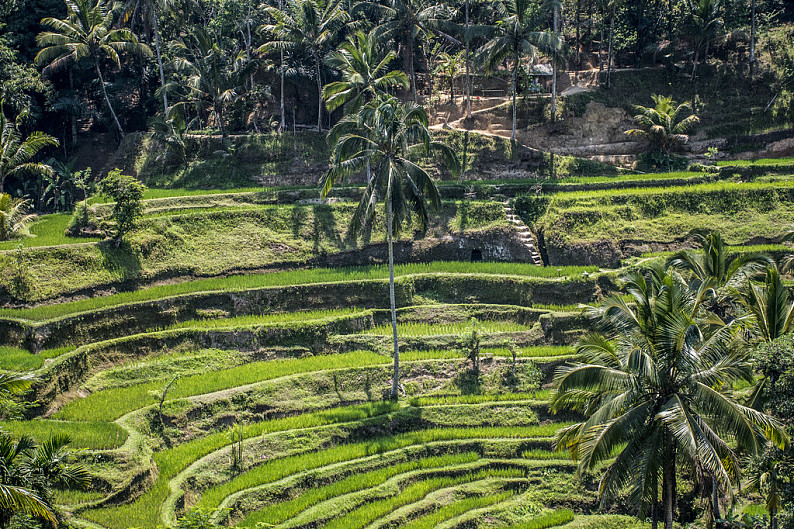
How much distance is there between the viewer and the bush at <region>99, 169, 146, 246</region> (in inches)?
1064

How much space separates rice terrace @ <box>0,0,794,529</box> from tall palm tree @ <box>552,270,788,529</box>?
6cm

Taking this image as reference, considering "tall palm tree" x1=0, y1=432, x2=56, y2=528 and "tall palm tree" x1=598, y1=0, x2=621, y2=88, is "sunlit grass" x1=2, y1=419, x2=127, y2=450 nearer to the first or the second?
"tall palm tree" x1=0, y1=432, x2=56, y2=528

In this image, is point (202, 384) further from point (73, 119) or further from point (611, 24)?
→ point (611, 24)

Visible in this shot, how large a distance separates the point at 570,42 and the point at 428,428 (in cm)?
2968

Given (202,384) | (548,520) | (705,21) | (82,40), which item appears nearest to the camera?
(548,520)

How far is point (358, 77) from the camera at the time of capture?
29.2m

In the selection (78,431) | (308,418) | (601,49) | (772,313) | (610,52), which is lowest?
(308,418)

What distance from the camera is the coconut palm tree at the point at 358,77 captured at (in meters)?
28.3

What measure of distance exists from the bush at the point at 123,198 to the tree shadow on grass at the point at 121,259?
0.98 feet

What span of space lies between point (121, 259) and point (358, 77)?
11.0 meters

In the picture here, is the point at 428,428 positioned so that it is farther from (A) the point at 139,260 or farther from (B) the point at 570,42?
(B) the point at 570,42

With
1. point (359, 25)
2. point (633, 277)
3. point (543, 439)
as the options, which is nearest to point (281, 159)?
point (359, 25)

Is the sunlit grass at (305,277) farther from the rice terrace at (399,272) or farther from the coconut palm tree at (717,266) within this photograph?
the coconut palm tree at (717,266)

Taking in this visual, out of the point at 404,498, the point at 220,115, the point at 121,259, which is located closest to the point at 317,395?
the point at 404,498
